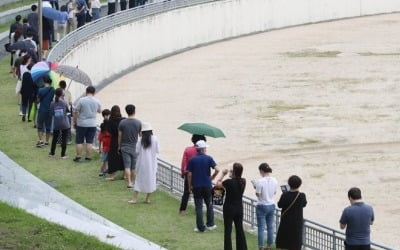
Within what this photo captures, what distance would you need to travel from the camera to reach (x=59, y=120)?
22.1 meters

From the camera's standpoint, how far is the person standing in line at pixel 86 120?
72.3ft

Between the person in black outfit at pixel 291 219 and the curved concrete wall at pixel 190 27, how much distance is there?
1629 centimetres

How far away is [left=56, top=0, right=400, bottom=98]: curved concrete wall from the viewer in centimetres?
3888

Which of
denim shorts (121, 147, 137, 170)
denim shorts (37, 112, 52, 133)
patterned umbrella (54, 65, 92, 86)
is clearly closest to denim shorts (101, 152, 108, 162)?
denim shorts (121, 147, 137, 170)

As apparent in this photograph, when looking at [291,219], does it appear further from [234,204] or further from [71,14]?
[71,14]

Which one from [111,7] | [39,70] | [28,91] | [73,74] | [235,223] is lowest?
[235,223]

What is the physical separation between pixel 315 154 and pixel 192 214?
409 inches

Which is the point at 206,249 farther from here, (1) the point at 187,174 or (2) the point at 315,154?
(2) the point at 315,154

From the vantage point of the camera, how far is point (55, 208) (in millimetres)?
16266

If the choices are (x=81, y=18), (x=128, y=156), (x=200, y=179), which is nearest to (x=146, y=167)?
(x=128, y=156)

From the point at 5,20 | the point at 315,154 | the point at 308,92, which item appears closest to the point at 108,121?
the point at 315,154

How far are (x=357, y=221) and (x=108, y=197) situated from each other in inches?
222

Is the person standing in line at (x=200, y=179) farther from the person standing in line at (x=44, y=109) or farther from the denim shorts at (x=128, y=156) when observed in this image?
the person standing in line at (x=44, y=109)

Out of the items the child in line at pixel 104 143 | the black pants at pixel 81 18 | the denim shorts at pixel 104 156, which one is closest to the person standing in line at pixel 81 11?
the black pants at pixel 81 18
